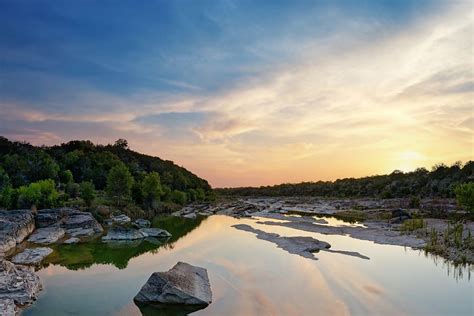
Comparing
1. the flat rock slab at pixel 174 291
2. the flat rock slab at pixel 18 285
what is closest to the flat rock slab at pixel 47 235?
the flat rock slab at pixel 18 285

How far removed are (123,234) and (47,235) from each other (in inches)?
312

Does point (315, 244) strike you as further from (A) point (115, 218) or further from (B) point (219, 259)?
(A) point (115, 218)

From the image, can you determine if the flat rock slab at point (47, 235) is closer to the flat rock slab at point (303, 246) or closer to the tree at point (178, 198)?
the flat rock slab at point (303, 246)

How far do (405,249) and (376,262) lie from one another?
20.7 feet

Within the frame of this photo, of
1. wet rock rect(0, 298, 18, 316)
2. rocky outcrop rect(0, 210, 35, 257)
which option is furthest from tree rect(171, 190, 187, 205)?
wet rock rect(0, 298, 18, 316)

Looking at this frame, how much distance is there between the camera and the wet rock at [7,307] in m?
17.3

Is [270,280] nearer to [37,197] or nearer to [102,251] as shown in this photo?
[102,251]

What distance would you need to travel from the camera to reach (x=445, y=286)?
22.7 metres

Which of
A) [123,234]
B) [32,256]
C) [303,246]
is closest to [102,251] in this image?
[32,256]

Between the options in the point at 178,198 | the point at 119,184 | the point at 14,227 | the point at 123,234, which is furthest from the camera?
the point at 178,198

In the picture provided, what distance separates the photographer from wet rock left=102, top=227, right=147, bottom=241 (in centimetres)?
4285

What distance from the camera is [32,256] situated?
31.1 metres

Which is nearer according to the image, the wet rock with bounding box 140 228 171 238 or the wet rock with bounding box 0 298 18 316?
the wet rock with bounding box 0 298 18 316

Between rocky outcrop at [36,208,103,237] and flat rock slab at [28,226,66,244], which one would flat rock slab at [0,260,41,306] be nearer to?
flat rock slab at [28,226,66,244]
